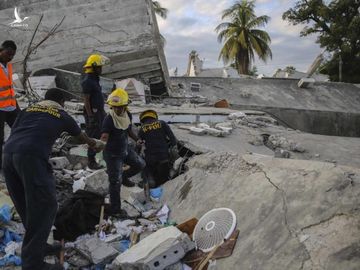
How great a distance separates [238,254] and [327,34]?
23046mm

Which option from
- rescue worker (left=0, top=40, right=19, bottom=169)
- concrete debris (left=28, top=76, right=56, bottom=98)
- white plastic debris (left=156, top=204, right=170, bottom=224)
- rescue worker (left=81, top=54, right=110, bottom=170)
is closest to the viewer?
white plastic debris (left=156, top=204, right=170, bottom=224)

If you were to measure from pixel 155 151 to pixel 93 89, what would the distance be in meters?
1.19

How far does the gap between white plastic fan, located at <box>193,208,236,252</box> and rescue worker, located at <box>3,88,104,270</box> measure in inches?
50.7

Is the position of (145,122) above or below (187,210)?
above

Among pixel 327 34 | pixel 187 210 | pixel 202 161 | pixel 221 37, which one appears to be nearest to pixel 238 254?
pixel 187 210

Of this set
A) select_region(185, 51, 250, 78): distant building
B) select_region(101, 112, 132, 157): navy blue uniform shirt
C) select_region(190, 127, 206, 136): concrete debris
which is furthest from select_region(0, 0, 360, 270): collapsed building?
select_region(185, 51, 250, 78): distant building

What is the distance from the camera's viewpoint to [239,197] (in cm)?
385

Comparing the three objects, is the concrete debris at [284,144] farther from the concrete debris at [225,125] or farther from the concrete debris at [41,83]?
Result: the concrete debris at [41,83]

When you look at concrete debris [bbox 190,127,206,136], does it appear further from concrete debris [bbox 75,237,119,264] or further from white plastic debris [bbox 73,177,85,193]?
concrete debris [bbox 75,237,119,264]

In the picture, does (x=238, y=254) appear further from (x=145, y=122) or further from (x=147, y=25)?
(x=147, y=25)

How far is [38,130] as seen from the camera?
123 inches

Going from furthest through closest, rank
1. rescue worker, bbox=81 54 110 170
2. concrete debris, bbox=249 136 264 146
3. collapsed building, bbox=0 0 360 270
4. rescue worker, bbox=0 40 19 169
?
concrete debris, bbox=249 136 264 146 → rescue worker, bbox=81 54 110 170 → rescue worker, bbox=0 40 19 169 → collapsed building, bbox=0 0 360 270

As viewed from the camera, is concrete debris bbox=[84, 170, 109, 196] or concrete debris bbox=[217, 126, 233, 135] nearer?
concrete debris bbox=[84, 170, 109, 196]

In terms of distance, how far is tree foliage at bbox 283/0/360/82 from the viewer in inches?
892
